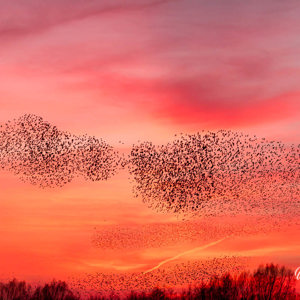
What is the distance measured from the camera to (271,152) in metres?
47.2

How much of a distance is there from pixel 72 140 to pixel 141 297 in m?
30.9

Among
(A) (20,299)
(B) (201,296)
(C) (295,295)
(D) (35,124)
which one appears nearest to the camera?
(D) (35,124)

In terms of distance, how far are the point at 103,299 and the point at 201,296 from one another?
14.7 meters

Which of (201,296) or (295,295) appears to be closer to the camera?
(295,295)

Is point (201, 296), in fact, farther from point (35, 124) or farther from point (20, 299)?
point (35, 124)

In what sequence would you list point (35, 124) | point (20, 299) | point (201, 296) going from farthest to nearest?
point (201, 296) → point (20, 299) → point (35, 124)

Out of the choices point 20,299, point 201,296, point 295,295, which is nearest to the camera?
point 20,299

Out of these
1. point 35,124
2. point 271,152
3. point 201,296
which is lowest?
point 201,296

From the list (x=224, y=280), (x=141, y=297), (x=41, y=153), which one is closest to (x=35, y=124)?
(x=41, y=153)

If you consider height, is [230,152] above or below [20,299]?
above

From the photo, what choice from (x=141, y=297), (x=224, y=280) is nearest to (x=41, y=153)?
(x=141, y=297)

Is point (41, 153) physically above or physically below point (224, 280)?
above

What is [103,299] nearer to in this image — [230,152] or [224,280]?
[224,280]

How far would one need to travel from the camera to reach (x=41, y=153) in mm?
48156
